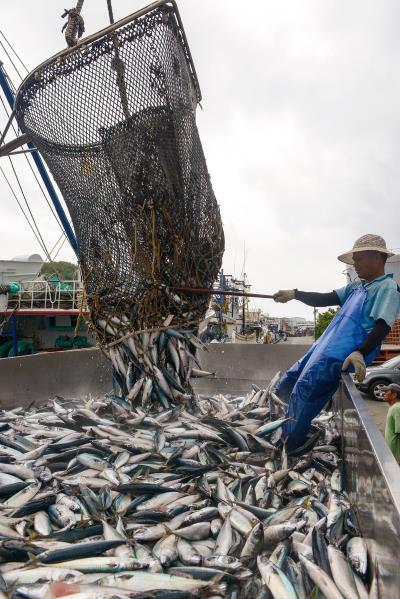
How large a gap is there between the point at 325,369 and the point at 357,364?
51 cm

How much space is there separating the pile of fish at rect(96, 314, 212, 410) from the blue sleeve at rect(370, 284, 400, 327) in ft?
8.31

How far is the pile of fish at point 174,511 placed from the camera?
2.58m

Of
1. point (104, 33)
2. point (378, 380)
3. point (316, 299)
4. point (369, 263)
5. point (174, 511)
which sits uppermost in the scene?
point (104, 33)

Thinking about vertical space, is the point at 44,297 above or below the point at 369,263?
below

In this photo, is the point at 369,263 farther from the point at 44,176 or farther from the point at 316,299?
the point at 44,176

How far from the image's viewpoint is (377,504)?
6.93 ft

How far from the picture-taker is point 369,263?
4875 millimetres

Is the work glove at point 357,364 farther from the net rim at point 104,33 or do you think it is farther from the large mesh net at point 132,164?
the net rim at point 104,33

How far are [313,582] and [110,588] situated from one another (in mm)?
1148

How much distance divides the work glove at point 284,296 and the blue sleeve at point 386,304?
1.76 metres

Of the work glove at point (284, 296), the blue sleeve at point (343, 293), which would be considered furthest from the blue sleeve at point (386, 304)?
the work glove at point (284, 296)

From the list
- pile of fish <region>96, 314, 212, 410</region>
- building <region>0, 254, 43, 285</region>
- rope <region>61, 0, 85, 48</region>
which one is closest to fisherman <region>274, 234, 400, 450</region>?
pile of fish <region>96, 314, 212, 410</region>

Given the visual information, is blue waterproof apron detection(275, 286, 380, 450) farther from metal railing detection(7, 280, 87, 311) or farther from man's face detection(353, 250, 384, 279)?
metal railing detection(7, 280, 87, 311)

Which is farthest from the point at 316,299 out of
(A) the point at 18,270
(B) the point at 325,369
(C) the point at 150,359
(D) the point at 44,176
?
(A) the point at 18,270
